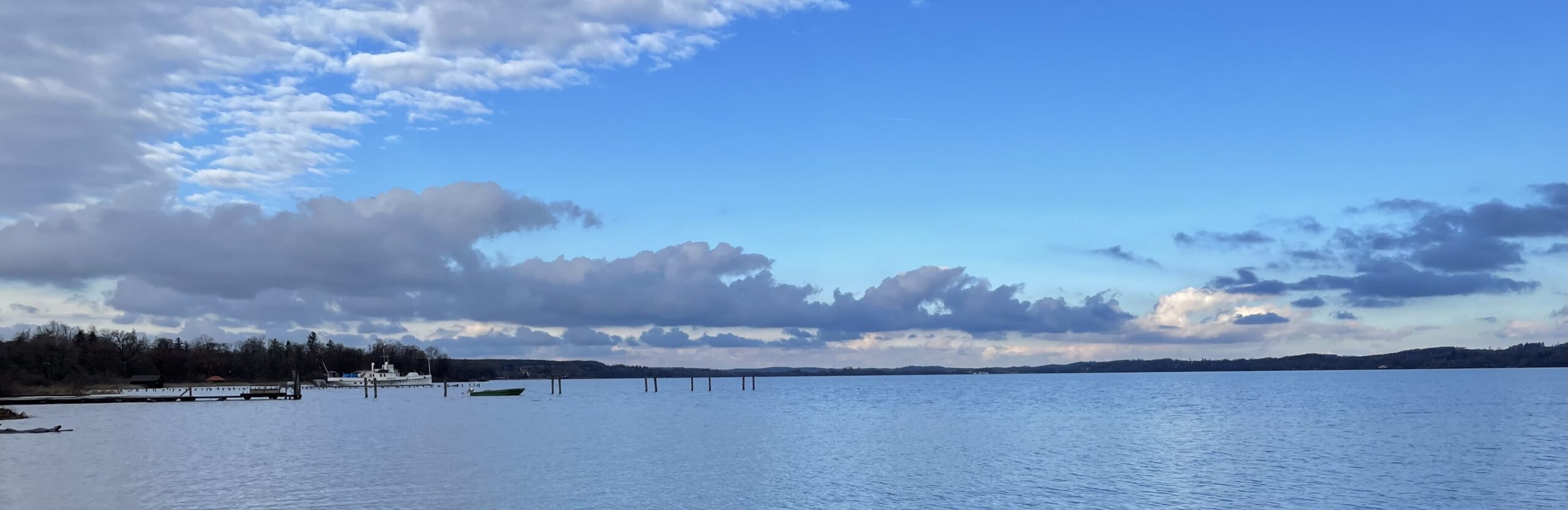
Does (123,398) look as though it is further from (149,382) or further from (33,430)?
(149,382)

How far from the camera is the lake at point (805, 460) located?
119 ft

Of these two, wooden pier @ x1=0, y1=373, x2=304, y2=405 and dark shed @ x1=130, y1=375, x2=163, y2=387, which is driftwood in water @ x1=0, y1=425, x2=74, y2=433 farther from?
dark shed @ x1=130, y1=375, x2=163, y2=387

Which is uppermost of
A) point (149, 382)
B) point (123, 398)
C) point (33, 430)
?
Result: point (33, 430)

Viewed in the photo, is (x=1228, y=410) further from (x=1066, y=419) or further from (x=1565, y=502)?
(x=1565, y=502)

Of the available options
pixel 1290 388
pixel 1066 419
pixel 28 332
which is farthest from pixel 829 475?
pixel 28 332

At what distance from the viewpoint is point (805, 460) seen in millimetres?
50219

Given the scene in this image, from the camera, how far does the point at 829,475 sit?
4347cm

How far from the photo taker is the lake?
119 feet

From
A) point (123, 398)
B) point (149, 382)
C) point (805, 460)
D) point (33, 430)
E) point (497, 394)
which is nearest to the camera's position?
point (805, 460)

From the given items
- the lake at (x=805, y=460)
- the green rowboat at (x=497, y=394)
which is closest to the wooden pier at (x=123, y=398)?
the lake at (x=805, y=460)

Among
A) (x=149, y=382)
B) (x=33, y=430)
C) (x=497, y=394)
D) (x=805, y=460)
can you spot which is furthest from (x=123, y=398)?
(x=805, y=460)

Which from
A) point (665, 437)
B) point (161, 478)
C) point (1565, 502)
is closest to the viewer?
point (1565, 502)

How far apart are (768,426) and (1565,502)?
162ft

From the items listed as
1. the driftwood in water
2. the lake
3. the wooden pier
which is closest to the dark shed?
the wooden pier
